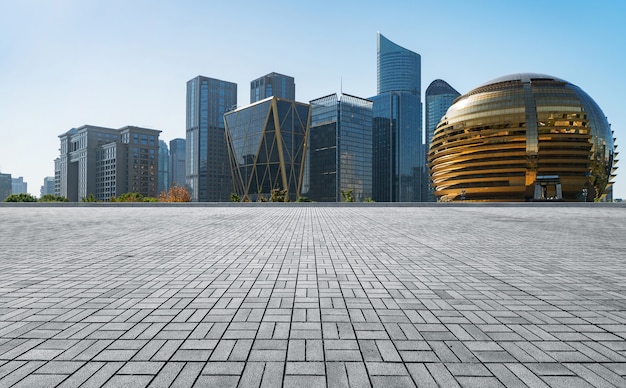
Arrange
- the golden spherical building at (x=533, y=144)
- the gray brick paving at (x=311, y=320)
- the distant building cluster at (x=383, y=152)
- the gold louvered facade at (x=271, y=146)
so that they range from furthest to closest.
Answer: the gold louvered facade at (x=271, y=146)
the distant building cluster at (x=383, y=152)
the golden spherical building at (x=533, y=144)
the gray brick paving at (x=311, y=320)

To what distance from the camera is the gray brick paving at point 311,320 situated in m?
2.61

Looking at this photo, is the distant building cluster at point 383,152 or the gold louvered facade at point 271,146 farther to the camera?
the gold louvered facade at point 271,146

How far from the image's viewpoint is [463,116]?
242ft

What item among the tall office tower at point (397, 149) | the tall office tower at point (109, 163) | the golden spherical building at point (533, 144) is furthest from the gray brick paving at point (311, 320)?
the tall office tower at point (109, 163)

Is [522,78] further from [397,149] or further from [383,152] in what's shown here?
[383,152]

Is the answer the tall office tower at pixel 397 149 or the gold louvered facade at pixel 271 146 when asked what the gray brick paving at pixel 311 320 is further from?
the tall office tower at pixel 397 149

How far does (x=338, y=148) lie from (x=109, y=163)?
360ft

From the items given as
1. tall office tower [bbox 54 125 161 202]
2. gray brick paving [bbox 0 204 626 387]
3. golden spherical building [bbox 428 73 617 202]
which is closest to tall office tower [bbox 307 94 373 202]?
golden spherical building [bbox 428 73 617 202]

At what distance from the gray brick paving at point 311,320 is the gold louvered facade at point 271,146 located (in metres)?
102

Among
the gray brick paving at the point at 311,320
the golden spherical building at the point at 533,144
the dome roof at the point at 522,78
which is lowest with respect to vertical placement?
the gray brick paving at the point at 311,320

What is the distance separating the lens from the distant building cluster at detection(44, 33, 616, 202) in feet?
220

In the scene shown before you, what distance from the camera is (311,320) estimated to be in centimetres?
367

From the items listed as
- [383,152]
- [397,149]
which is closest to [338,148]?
[383,152]

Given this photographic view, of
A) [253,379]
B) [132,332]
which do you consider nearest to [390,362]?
[253,379]
